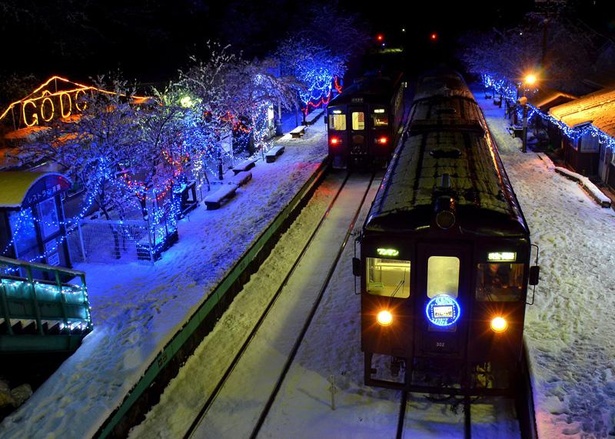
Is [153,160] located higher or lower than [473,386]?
higher

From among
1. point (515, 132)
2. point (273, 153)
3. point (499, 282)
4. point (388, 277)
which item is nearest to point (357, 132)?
point (273, 153)

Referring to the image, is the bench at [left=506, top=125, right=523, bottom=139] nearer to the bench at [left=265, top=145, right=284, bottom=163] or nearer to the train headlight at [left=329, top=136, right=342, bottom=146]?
the train headlight at [left=329, top=136, right=342, bottom=146]

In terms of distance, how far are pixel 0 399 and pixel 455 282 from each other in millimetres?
6835

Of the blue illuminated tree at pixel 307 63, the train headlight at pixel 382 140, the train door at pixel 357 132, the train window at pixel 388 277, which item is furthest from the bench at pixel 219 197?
the blue illuminated tree at pixel 307 63

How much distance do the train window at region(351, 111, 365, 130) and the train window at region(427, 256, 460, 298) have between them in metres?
13.9

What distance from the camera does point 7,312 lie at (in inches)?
357

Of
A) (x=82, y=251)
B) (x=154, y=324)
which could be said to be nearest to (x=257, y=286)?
(x=154, y=324)

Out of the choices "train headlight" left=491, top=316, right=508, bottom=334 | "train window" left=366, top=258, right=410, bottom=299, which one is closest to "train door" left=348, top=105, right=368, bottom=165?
"train window" left=366, top=258, right=410, bottom=299

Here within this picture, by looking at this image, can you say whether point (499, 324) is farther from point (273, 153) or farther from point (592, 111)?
point (273, 153)

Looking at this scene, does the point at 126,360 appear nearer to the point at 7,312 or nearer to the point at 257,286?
the point at 7,312

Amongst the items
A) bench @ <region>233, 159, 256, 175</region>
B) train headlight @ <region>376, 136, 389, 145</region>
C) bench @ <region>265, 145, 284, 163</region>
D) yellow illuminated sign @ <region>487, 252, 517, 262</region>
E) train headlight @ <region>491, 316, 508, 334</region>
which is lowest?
train headlight @ <region>491, 316, 508, 334</region>

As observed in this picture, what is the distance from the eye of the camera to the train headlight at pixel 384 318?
28.7ft

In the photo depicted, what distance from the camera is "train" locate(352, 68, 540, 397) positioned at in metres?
8.12

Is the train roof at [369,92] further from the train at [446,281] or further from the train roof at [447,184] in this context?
the train at [446,281]
